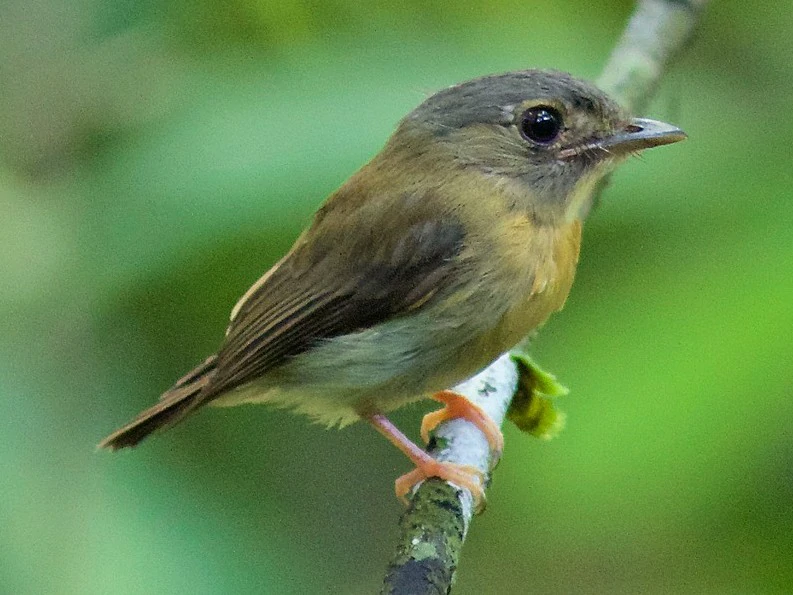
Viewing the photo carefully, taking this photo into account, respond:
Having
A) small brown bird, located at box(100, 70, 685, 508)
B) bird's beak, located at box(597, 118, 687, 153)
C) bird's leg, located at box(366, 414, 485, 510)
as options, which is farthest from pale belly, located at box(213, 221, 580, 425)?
bird's beak, located at box(597, 118, 687, 153)

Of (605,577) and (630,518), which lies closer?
(630,518)

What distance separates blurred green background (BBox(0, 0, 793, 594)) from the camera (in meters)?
2.29

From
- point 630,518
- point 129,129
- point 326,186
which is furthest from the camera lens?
point 129,129

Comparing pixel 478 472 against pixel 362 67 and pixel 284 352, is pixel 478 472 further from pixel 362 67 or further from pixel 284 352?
pixel 362 67

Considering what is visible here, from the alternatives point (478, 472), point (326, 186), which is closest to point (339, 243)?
point (326, 186)

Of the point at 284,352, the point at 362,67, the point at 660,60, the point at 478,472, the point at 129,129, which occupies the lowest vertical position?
the point at 478,472

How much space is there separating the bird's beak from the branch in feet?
1.52

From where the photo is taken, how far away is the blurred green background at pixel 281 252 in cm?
229

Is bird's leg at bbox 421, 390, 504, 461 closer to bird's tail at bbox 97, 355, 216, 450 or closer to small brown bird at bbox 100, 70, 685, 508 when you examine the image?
small brown bird at bbox 100, 70, 685, 508

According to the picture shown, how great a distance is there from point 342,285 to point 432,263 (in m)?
0.27

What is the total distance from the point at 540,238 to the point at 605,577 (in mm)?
2002

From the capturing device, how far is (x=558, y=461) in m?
2.55

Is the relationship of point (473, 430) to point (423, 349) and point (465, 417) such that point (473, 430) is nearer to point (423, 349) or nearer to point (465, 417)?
point (465, 417)

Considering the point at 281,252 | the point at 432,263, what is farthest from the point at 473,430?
the point at 281,252
